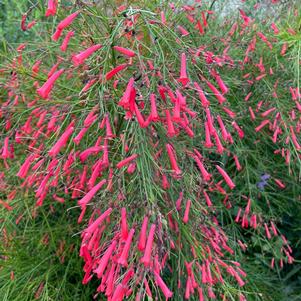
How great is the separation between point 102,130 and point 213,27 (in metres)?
1.42

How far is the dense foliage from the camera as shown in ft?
6.56

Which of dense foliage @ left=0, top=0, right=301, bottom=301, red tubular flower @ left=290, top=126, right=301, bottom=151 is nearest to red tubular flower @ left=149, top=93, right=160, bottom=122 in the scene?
dense foliage @ left=0, top=0, right=301, bottom=301

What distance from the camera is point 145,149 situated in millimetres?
2084

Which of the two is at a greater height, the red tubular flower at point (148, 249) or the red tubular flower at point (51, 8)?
the red tubular flower at point (51, 8)

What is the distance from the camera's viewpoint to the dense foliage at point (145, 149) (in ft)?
6.56

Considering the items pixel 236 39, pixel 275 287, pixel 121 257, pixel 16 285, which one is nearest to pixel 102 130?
pixel 121 257

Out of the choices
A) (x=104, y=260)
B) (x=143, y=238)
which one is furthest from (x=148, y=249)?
(x=104, y=260)

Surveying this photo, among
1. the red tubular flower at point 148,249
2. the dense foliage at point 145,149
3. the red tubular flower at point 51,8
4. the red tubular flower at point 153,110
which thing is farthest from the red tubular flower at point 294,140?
the red tubular flower at point 51,8

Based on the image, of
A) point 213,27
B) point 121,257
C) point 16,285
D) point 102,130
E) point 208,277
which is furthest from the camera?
point 213,27

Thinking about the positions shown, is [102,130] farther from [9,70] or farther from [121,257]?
[121,257]

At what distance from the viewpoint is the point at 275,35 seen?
3.19 meters

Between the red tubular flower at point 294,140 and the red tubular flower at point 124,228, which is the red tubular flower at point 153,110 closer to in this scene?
the red tubular flower at point 124,228

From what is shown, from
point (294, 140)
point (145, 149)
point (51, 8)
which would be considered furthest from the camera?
point (294, 140)

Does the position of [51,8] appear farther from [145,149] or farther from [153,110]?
[145,149]
